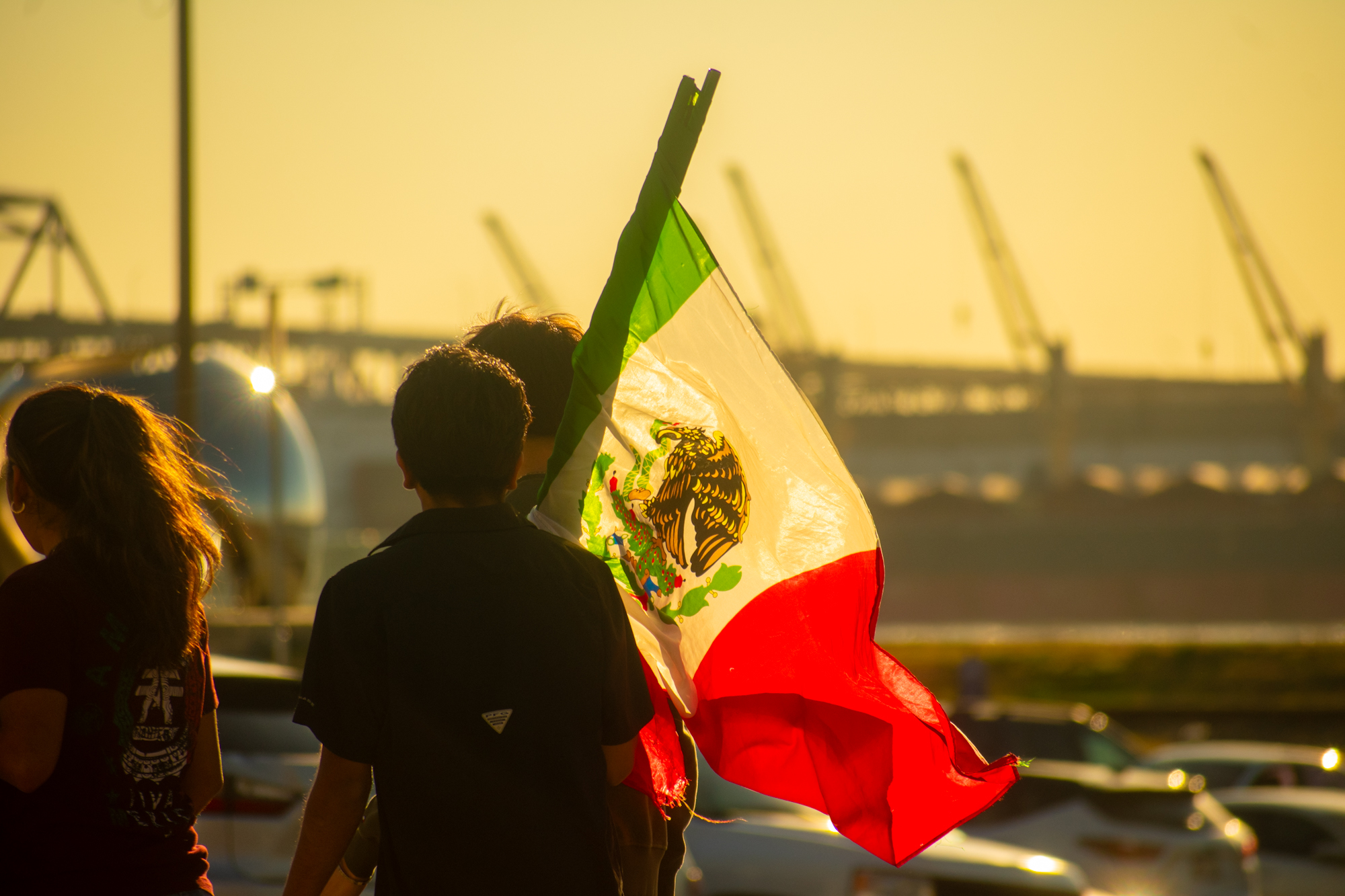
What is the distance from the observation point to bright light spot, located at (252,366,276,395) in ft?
62.6

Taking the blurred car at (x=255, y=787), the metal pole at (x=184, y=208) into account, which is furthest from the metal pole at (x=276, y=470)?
the blurred car at (x=255, y=787)

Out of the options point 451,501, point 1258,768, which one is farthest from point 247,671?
point 1258,768

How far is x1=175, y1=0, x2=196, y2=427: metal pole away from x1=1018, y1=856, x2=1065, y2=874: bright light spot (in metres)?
8.77

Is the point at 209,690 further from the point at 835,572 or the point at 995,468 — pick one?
the point at 995,468

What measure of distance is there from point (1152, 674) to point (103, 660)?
2656 centimetres

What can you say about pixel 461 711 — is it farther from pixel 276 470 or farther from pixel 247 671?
pixel 276 470

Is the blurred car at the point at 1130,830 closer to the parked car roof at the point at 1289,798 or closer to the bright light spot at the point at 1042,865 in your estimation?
the parked car roof at the point at 1289,798

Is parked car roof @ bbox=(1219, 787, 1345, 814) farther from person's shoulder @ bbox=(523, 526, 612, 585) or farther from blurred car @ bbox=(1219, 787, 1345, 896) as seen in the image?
person's shoulder @ bbox=(523, 526, 612, 585)

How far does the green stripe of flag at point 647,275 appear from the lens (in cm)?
243

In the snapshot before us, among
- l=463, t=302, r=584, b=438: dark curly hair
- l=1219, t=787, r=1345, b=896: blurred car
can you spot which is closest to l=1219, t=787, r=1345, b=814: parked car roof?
l=1219, t=787, r=1345, b=896: blurred car

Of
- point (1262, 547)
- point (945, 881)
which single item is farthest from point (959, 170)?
point (945, 881)

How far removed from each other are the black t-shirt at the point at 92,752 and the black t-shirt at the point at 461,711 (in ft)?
1.67

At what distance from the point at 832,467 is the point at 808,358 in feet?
300

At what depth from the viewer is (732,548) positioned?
2598 millimetres
